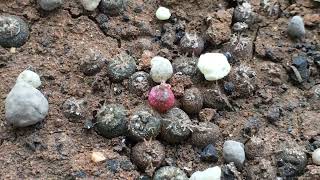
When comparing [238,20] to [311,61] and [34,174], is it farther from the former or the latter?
[34,174]

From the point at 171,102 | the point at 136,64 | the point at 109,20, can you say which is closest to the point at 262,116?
the point at 171,102

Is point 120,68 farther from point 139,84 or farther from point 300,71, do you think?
point 300,71

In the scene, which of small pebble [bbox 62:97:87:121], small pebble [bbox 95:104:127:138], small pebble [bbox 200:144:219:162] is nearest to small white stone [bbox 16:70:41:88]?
small pebble [bbox 62:97:87:121]

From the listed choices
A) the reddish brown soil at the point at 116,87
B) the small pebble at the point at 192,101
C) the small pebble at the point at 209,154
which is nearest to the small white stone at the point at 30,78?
the reddish brown soil at the point at 116,87

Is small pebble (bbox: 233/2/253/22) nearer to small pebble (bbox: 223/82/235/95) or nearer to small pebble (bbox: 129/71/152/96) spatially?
small pebble (bbox: 223/82/235/95)

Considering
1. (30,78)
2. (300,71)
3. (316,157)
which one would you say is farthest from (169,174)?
(300,71)
